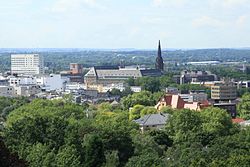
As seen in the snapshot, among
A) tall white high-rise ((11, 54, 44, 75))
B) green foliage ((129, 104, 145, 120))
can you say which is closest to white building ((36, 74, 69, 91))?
tall white high-rise ((11, 54, 44, 75))

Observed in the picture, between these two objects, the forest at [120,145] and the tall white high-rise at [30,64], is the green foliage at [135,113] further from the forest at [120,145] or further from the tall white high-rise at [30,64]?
the tall white high-rise at [30,64]

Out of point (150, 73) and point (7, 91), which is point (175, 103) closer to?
point (7, 91)

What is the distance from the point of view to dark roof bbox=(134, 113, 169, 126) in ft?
219

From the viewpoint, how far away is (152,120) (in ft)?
221

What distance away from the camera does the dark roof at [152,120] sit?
66738mm

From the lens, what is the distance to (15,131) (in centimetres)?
4125

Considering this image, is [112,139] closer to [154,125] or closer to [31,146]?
[31,146]

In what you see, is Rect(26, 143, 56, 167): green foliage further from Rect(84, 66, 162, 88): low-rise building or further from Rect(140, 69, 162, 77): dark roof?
Rect(140, 69, 162, 77): dark roof

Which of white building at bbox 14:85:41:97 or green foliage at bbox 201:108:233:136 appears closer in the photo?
green foliage at bbox 201:108:233:136

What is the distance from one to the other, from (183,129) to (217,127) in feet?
9.13

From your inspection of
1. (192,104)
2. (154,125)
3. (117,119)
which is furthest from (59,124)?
(192,104)

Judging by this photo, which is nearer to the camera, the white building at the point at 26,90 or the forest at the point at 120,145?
the forest at the point at 120,145

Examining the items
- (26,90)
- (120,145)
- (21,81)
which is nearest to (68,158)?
(120,145)

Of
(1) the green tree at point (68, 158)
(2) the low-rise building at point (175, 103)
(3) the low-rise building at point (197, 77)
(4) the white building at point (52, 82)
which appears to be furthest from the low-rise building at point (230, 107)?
(4) the white building at point (52, 82)
